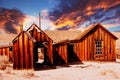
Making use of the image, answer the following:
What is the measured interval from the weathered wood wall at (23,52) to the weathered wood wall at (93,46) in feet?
29.1

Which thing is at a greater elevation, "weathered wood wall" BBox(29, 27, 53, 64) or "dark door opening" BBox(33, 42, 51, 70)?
"weathered wood wall" BBox(29, 27, 53, 64)

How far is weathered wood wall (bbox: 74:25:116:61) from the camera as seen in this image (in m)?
28.3

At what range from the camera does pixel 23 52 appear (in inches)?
819

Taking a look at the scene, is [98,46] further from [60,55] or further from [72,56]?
[60,55]

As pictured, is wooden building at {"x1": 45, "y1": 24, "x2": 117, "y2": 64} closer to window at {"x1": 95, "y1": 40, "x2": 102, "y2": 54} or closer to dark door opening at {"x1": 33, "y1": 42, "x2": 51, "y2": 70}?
window at {"x1": 95, "y1": 40, "x2": 102, "y2": 54}

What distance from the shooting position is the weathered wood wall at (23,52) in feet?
67.8

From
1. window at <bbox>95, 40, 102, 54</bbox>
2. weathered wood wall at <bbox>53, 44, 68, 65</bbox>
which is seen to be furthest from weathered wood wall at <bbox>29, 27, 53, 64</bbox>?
window at <bbox>95, 40, 102, 54</bbox>

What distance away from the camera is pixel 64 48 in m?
24.9

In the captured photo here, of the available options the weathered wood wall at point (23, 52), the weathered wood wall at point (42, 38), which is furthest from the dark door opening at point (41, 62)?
the weathered wood wall at point (23, 52)

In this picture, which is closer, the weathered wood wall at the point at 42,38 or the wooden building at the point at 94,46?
the weathered wood wall at the point at 42,38

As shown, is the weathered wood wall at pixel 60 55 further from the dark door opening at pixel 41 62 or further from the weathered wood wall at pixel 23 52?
the weathered wood wall at pixel 23 52

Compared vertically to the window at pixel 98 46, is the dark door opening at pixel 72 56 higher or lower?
lower

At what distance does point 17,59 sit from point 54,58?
16.6 ft

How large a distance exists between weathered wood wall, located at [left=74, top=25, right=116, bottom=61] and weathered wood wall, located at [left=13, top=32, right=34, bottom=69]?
29.1ft
